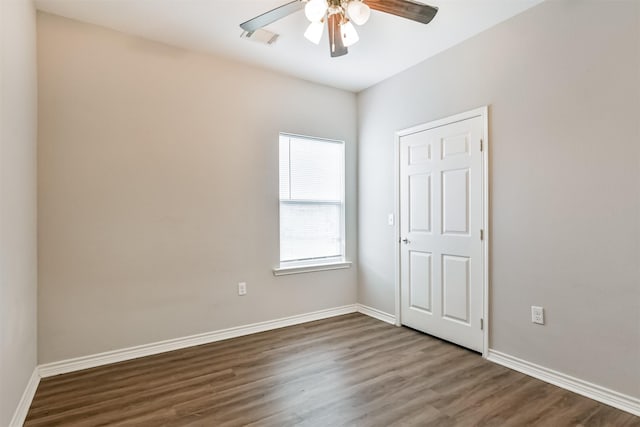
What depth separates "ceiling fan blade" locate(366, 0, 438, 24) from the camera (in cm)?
186

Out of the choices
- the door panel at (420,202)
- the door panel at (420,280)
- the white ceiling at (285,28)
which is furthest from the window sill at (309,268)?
the white ceiling at (285,28)

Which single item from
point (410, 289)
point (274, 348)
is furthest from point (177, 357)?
point (410, 289)

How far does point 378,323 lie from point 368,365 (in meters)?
1.07

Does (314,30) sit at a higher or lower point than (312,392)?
higher

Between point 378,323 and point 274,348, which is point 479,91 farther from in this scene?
point 274,348

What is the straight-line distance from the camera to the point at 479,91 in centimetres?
284

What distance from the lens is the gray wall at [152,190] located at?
2.54 m

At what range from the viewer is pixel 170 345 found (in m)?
2.96

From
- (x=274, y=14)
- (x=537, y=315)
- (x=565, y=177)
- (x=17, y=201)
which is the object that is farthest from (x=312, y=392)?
(x=274, y=14)

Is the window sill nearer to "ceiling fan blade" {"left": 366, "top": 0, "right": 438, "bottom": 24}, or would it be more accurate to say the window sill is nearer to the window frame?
the window frame

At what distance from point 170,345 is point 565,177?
3.45 m

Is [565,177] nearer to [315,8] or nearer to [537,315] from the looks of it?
[537,315]

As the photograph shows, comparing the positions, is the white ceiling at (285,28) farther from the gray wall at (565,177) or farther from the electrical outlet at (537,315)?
the electrical outlet at (537,315)

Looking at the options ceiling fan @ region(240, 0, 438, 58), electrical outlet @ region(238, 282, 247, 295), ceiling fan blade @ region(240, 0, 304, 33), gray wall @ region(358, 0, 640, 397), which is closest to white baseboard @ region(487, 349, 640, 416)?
gray wall @ region(358, 0, 640, 397)
